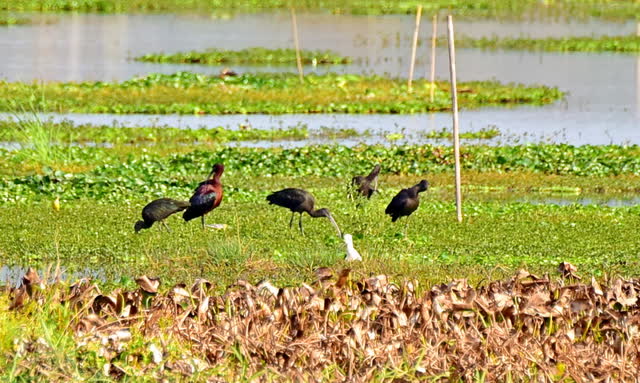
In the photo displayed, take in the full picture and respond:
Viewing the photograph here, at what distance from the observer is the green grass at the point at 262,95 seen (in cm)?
3541

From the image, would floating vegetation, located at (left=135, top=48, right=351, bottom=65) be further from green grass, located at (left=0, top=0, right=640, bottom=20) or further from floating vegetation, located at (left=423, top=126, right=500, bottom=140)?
green grass, located at (left=0, top=0, right=640, bottom=20)

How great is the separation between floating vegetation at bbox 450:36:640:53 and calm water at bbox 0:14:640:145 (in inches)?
25.8

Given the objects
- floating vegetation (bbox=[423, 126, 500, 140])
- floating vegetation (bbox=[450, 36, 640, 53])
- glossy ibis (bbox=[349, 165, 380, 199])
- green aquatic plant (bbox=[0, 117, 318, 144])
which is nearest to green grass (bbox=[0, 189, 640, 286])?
glossy ibis (bbox=[349, 165, 380, 199])

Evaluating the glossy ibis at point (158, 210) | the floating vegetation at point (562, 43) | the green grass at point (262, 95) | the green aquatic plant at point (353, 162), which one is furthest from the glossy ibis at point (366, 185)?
the floating vegetation at point (562, 43)

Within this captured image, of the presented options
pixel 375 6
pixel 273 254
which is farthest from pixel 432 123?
pixel 375 6

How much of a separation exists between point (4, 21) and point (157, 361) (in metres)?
62.8

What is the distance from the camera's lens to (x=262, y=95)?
125ft

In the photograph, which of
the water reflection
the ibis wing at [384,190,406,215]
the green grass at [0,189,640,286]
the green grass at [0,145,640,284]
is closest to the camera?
the green grass at [0,189,640,286]

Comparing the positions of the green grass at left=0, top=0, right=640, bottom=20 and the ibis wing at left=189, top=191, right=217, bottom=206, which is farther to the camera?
the green grass at left=0, top=0, right=640, bottom=20

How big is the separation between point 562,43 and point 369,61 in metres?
9.47

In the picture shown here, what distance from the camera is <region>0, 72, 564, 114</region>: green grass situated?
35406 millimetres

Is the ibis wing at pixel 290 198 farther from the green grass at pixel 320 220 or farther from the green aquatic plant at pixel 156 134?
the green aquatic plant at pixel 156 134

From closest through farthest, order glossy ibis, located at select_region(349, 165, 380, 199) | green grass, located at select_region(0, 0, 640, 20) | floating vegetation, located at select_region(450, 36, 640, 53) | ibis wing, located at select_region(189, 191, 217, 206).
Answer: ibis wing, located at select_region(189, 191, 217, 206), glossy ibis, located at select_region(349, 165, 380, 199), floating vegetation, located at select_region(450, 36, 640, 53), green grass, located at select_region(0, 0, 640, 20)

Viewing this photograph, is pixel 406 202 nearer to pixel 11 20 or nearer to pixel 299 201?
pixel 299 201
